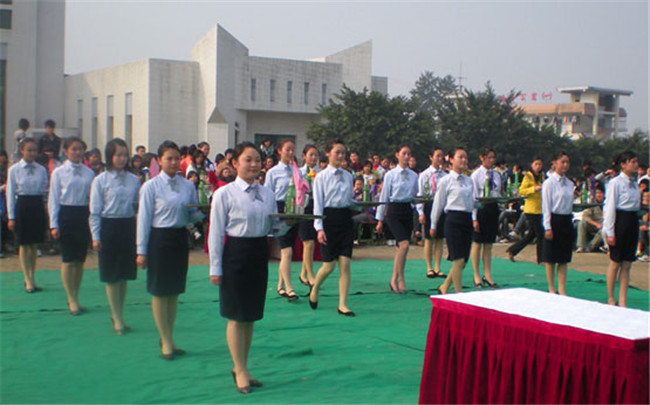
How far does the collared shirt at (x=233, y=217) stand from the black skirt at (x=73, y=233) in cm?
310

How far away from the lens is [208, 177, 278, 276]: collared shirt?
17.7ft

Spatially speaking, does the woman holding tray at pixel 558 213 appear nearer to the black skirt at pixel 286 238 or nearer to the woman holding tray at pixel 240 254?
the black skirt at pixel 286 238

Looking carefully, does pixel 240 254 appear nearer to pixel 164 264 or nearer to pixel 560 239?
pixel 164 264

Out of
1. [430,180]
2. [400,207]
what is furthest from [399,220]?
[430,180]

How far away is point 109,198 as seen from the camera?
23.0 feet

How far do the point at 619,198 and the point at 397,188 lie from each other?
8.82 feet

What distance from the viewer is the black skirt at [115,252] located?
7035mm

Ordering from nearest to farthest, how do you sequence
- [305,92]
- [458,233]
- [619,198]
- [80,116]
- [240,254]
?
[240,254]
[619,198]
[458,233]
[80,116]
[305,92]

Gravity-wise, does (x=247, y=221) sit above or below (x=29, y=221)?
above

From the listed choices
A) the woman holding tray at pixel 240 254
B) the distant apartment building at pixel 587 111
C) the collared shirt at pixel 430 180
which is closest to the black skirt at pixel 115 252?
the woman holding tray at pixel 240 254

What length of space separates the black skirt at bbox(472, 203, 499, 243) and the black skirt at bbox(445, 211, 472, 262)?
60.4 inches

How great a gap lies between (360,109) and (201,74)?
918 centimetres

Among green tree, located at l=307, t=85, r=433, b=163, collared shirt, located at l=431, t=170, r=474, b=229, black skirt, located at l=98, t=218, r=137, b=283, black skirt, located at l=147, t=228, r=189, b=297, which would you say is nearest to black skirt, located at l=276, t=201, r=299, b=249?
collared shirt, located at l=431, t=170, r=474, b=229

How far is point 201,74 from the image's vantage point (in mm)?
39969
